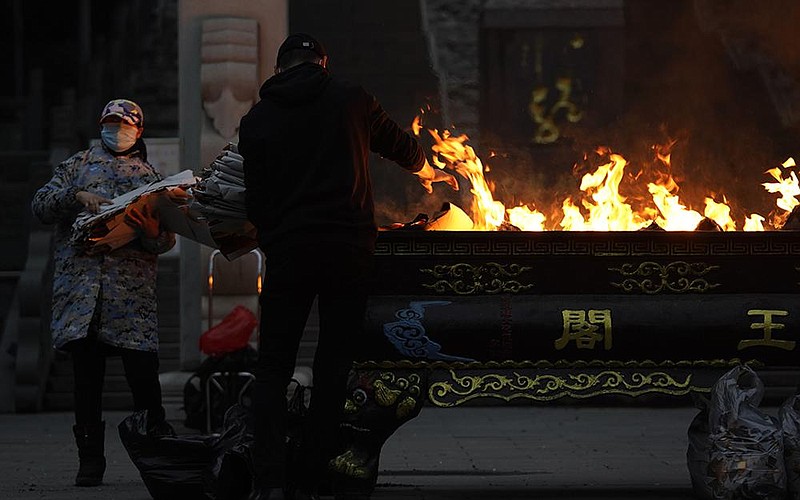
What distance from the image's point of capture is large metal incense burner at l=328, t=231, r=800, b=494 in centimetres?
723

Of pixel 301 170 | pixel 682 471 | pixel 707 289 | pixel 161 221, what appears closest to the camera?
pixel 301 170

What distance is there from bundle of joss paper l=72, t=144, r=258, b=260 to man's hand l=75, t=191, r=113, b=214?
34 mm

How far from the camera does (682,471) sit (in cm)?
866

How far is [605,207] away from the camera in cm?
803

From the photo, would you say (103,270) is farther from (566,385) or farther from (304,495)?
(566,385)

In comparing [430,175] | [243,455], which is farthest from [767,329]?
[243,455]

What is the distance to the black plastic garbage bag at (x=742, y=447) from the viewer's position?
6.95 m

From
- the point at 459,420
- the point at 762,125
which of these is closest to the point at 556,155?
the point at 762,125

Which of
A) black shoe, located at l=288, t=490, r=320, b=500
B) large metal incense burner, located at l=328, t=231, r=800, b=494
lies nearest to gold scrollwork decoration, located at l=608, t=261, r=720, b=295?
Answer: large metal incense burner, located at l=328, t=231, r=800, b=494

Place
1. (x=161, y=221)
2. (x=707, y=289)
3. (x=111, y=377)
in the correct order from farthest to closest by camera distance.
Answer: (x=111, y=377)
(x=161, y=221)
(x=707, y=289)

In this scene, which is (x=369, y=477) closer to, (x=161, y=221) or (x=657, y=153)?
(x=161, y=221)

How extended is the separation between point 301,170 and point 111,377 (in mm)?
7239

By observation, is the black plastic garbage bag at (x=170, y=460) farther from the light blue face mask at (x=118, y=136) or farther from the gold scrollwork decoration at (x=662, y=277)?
the gold scrollwork decoration at (x=662, y=277)

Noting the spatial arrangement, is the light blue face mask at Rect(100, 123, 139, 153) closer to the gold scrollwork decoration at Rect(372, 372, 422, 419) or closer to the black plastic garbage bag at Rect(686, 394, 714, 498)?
the gold scrollwork decoration at Rect(372, 372, 422, 419)
